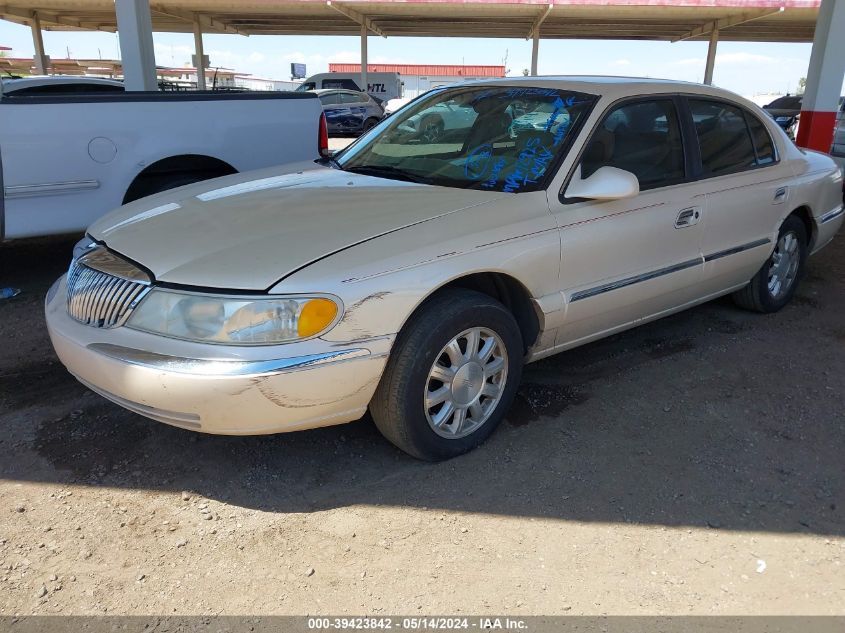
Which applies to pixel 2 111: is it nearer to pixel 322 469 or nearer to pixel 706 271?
pixel 322 469

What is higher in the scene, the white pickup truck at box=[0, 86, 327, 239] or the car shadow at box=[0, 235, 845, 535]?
the white pickup truck at box=[0, 86, 327, 239]

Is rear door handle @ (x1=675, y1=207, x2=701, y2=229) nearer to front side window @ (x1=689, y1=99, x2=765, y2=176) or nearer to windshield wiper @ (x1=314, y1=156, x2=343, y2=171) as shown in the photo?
front side window @ (x1=689, y1=99, x2=765, y2=176)

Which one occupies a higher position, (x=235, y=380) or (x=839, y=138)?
(x=839, y=138)

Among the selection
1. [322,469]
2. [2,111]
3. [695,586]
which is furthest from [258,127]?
[695,586]

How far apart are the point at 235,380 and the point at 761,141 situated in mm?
3849

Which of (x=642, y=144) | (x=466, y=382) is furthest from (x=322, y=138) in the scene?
(x=466, y=382)

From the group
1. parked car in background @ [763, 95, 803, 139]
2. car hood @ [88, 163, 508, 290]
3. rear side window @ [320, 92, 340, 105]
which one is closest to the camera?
car hood @ [88, 163, 508, 290]

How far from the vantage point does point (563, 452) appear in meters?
3.24

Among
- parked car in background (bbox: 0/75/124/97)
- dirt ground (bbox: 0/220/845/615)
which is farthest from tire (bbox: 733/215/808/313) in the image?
parked car in background (bbox: 0/75/124/97)

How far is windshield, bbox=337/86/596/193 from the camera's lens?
343 cm

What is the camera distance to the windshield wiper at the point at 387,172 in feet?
11.7

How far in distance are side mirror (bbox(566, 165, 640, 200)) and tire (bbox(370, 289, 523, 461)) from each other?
2.28 ft

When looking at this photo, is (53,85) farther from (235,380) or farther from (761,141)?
(761,141)

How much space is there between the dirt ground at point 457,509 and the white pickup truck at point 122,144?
1391 mm
